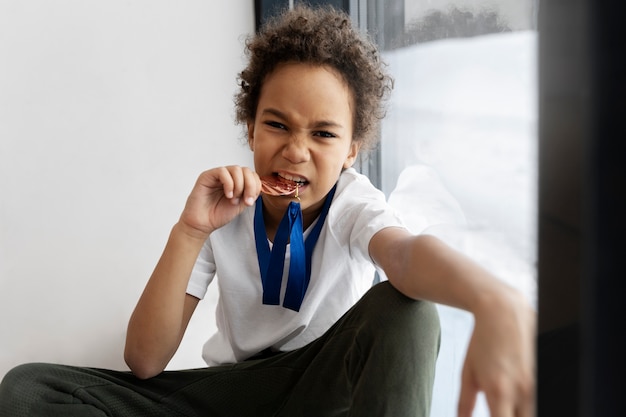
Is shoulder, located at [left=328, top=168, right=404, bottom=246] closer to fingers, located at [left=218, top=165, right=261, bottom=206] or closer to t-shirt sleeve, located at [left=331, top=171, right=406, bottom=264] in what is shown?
t-shirt sleeve, located at [left=331, top=171, right=406, bottom=264]

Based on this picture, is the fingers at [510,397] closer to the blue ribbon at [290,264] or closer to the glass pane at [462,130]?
the glass pane at [462,130]

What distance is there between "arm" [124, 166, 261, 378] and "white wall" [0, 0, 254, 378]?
1.74ft

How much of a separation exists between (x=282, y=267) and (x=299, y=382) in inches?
7.3

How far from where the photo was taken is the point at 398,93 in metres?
1.39

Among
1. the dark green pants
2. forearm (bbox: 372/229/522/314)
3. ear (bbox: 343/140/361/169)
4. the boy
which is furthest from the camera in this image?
ear (bbox: 343/140/361/169)

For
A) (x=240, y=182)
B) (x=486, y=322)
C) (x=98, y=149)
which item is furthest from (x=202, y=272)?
(x=486, y=322)

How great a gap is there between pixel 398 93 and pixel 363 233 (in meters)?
0.41

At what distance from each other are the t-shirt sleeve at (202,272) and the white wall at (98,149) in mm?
477

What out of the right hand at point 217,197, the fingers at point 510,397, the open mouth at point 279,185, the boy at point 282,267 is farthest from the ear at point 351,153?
the fingers at point 510,397

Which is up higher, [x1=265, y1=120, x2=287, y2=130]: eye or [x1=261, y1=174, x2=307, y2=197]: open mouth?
[x1=265, y1=120, x2=287, y2=130]: eye

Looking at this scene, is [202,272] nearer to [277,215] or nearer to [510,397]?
[277,215]

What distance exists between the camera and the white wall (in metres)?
1.53

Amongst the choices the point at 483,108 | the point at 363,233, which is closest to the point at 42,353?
the point at 363,233

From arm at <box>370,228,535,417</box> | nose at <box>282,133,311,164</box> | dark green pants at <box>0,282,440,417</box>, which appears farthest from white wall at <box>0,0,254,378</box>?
arm at <box>370,228,535,417</box>
